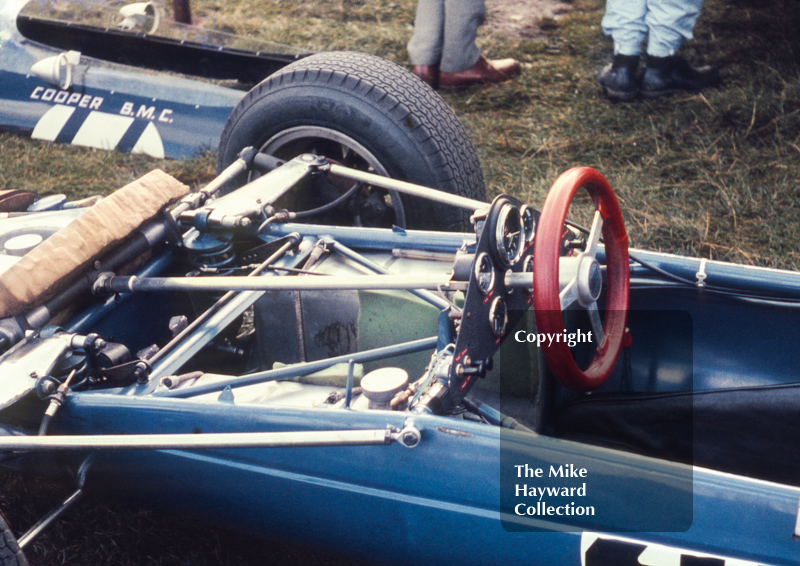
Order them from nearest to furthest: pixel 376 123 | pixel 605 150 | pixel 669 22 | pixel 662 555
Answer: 1. pixel 662 555
2. pixel 376 123
3. pixel 605 150
4. pixel 669 22

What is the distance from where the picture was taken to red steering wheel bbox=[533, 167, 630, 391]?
1345mm

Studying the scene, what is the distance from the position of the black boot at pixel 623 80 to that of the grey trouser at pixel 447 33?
2.81 feet

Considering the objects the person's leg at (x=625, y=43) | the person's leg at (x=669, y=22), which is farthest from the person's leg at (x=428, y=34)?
the person's leg at (x=669, y=22)

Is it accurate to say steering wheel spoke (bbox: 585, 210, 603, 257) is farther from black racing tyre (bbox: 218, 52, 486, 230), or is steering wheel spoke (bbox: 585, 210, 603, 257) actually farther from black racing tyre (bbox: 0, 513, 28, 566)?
black racing tyre (bbox: 0, 513, 28, 566)

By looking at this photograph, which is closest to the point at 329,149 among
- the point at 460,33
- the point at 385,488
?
the point at 385,488

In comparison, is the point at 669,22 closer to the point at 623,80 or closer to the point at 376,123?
the point at 623,80

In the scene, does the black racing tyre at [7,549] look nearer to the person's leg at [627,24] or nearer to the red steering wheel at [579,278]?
the red steering wheel at [579,278]

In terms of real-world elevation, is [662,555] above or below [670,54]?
below

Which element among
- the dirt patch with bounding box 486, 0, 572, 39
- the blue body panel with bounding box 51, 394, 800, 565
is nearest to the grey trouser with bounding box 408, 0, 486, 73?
the dirt patch with bounding box 486, 0, 572, 39

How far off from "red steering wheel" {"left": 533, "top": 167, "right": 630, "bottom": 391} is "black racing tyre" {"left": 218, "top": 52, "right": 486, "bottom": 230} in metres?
0.78

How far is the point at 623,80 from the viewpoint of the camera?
422cm

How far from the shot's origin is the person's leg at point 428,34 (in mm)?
4449

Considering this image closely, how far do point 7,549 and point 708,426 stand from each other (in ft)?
5.01

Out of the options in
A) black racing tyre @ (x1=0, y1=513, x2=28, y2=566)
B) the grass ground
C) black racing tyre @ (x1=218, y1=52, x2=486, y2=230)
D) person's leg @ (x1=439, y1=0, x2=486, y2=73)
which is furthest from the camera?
person's leg @ (x1=439, y1=0, x2=486, y2=73)
